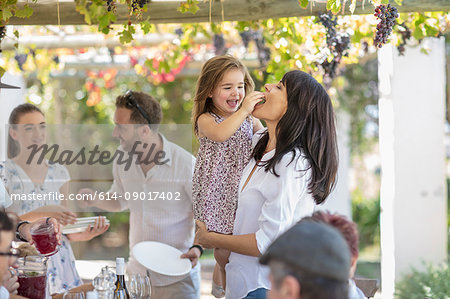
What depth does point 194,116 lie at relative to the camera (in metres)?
2.86

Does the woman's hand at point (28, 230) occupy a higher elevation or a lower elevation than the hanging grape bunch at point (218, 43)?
lower

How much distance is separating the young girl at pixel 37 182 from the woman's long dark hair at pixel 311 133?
1058mm

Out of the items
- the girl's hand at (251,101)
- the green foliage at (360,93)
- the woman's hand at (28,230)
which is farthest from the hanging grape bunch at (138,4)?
the green foliage at (360,93)

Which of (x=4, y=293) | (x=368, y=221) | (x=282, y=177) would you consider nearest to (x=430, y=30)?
(x=282, y=177)

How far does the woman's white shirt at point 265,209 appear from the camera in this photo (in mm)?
2289

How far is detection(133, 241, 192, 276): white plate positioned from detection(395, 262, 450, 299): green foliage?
7.14 ft

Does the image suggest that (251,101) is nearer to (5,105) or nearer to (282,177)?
(282,177)

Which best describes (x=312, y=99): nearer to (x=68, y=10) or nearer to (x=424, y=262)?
(x=68, y=10)

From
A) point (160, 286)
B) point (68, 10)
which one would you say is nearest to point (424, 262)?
point (160, 286)

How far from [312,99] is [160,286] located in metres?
1.31

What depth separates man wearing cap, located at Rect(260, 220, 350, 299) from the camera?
1.50 metres

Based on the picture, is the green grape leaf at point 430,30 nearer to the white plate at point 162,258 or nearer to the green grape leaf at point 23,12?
the white plate at point 162,258

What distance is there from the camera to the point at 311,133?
2.41 metres

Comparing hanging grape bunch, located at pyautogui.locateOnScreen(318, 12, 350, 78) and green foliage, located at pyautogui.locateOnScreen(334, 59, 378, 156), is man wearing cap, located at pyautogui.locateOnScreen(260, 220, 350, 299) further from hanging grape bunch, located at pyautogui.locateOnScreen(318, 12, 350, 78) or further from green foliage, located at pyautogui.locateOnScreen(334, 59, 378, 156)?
green foliage, located at pyautogui.locateOnScreen(334, 59, 378, 156)
